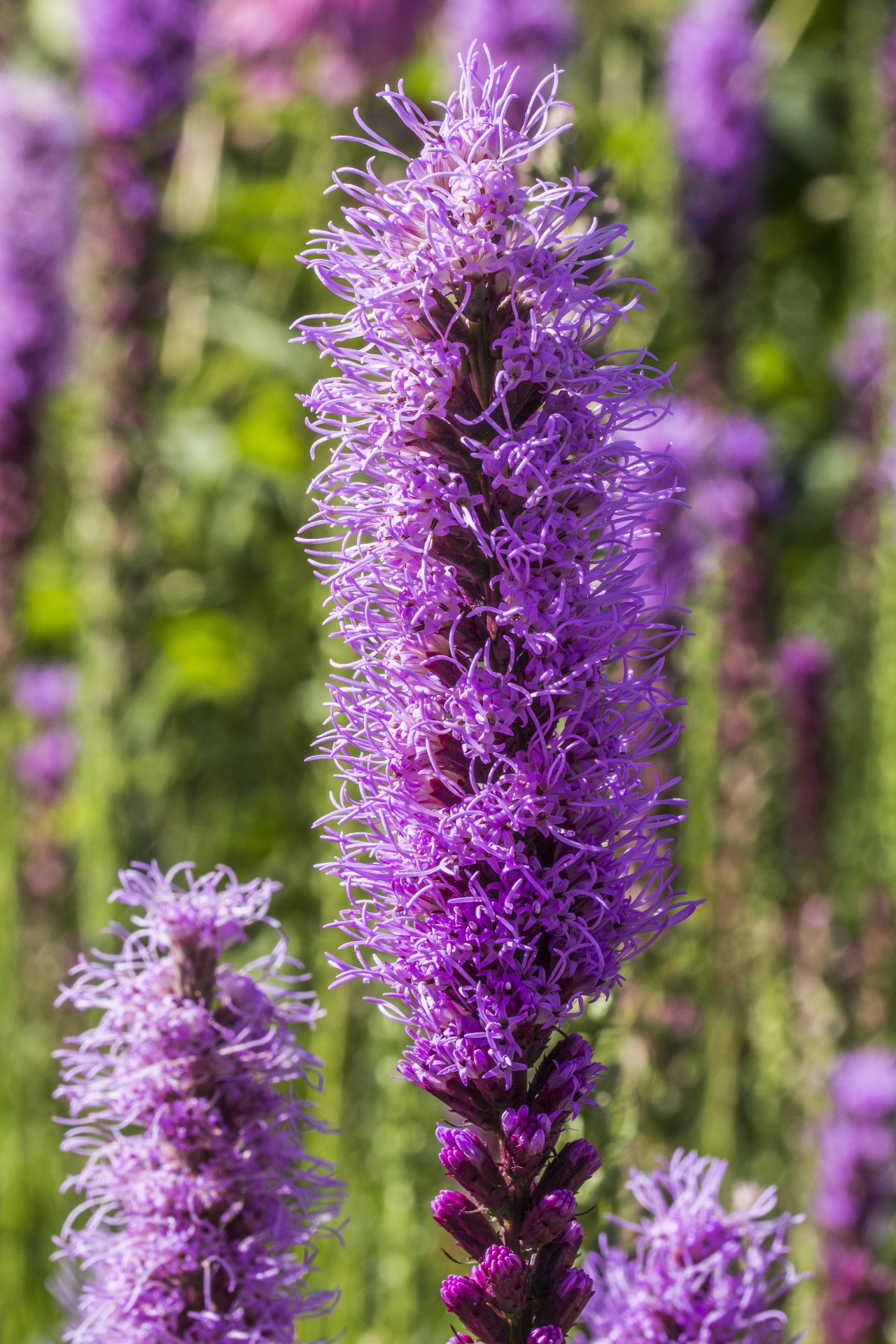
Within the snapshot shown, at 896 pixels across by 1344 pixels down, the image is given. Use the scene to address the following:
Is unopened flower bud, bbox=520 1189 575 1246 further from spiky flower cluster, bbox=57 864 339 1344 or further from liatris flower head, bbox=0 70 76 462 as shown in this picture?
liatris flower head, bbox=0 70 76 462

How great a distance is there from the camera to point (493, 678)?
1.34 meters

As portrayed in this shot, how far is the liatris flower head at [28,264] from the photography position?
13.6 feet

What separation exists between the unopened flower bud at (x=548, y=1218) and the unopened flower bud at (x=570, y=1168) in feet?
0.08

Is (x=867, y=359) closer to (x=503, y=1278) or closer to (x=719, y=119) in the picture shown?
(x=719, y=119)

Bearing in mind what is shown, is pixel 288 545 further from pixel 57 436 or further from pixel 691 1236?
pixel 691 1236

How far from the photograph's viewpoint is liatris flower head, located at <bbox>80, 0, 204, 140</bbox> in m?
3.90

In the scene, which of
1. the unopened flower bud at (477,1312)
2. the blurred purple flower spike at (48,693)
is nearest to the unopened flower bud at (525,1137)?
the unopened flower bud at (477,1312)

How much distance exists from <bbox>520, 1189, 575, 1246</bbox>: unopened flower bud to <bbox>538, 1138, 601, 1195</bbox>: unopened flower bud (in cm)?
2

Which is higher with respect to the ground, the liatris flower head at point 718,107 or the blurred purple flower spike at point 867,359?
the liatris flower head at point 718,107

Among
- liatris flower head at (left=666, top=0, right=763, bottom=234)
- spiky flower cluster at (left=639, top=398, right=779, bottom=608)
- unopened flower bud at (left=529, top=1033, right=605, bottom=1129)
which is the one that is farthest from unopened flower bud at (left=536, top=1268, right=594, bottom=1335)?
liatris flower head at (left=666, top=0, right=763, bottom=234)

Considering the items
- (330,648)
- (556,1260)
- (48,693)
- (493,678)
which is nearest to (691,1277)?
(556,1260)

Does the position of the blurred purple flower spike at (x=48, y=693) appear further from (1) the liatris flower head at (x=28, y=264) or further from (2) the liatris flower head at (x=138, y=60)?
(2) the liatris flower head at (x=138, y=60)

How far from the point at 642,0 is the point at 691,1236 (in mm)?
5351

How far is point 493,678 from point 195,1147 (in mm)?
600
